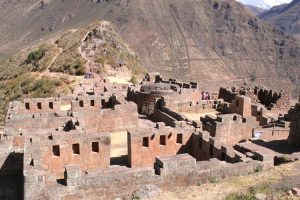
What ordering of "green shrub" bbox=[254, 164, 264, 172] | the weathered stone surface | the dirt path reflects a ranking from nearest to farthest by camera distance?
the dirt path, the weathered stone surface, "green shrub" bbox=[254, 164, 264, 172]

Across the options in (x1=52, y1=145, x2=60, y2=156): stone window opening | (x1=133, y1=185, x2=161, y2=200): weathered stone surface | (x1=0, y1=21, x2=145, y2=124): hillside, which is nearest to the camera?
(x1=133, y1=185, x2=161, y2=200): weathered stone surface

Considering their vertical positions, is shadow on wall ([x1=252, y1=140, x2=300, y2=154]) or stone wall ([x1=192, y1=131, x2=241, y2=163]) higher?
stone wall ([x1=192, y1=131, x2=241, y2=163])

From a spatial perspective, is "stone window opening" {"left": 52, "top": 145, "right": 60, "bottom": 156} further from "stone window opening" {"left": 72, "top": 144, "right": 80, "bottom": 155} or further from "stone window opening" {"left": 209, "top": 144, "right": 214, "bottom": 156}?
"stone window opening" {"left": 209, "top": 144, "right": 214, "bottom": 156}

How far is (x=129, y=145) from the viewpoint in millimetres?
22375

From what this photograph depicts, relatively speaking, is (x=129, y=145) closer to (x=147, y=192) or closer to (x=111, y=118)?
(x=147, y=192)

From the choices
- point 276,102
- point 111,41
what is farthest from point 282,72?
point 276,102

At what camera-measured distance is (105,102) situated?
34250 mm

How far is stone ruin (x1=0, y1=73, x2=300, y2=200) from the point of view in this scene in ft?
57.2

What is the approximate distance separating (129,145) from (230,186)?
6.45 metres

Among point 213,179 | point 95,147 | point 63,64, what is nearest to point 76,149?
point 95,147

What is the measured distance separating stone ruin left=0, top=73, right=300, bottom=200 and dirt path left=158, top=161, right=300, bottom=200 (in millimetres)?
518

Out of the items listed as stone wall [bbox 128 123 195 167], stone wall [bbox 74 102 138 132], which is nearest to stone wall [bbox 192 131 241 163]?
stone wall [bbox 128 123 195 167]

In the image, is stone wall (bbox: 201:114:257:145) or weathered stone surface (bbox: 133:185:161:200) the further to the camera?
stone wall (bbox: 201:114:257:145)

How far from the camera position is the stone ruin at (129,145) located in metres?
17.4
